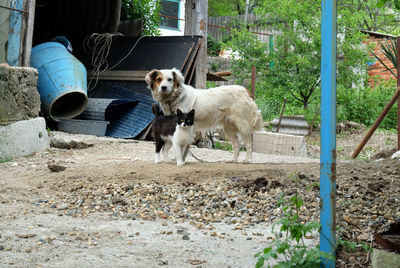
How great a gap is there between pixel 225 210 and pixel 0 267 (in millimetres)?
1968

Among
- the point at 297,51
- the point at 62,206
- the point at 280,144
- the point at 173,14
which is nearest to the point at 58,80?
the point at 280,144

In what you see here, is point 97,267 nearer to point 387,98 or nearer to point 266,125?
point 266,125

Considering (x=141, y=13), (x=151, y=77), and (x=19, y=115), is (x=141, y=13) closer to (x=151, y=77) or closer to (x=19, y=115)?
(x=19, y=115)

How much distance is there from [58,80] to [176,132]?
4.11 metres

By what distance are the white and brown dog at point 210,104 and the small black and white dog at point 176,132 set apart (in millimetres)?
347

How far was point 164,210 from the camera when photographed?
14.0 feet

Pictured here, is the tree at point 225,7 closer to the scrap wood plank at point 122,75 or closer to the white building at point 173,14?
the white building at point 173,14

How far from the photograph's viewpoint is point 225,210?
4.22 meters

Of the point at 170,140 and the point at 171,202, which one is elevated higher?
the point at 170,140

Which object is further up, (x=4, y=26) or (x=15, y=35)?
(x=4, y=26)

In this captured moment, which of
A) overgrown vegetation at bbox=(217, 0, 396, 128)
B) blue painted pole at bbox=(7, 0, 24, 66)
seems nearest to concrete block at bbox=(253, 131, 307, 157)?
overgrown vegetation at bbox=(217, 0, 396, 128)

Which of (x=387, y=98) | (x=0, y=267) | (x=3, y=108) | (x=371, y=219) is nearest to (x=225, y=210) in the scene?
(x=371, y=219)

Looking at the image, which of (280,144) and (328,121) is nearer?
(328,121)

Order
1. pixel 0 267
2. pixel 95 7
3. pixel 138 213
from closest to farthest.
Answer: pixel 0 267 → pixel 138 213 → pixel 95 7
